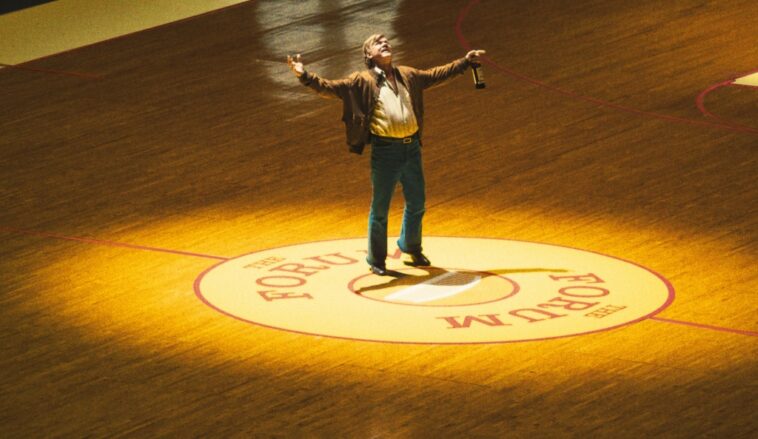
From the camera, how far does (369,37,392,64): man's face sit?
34.5 feet

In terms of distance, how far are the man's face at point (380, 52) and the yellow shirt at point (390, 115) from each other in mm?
73

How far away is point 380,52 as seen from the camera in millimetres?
10516

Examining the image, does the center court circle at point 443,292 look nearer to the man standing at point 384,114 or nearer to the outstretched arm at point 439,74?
the man standing at point 384,114

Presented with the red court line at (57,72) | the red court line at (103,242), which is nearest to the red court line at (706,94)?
the red court line at (103,242)

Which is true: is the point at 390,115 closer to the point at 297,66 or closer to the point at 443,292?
the point at 297,66

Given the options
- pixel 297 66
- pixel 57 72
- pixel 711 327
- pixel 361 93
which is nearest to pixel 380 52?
pixel 361 93

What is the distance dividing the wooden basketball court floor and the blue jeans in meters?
1.05

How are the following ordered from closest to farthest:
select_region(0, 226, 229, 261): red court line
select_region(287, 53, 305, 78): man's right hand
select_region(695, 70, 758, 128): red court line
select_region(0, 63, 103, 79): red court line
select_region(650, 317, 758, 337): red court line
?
select_region(650, 317, 758, 337): red court line, select_region(287, 53, 305, 78): man's right hand, select_region(0, 226, 229, 261): red court line, select_region(695, 70, 758, 128): red court line, select_region(0, 63, 103, 79): red court line

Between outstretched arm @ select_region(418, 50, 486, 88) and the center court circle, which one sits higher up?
outstretched arm @ select_region(418, 50, 486, 88)

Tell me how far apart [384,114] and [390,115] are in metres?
0.04

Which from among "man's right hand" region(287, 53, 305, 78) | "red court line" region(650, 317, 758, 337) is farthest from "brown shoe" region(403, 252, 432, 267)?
"red court line" region(650, 317, 758, 337)

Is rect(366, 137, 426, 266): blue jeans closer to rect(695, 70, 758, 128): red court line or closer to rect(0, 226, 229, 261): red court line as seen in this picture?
rect(0, 226, 229, 261): red court line

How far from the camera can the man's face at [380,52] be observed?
34.5 feet

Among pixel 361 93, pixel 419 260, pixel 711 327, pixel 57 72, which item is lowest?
pixel 711 327
